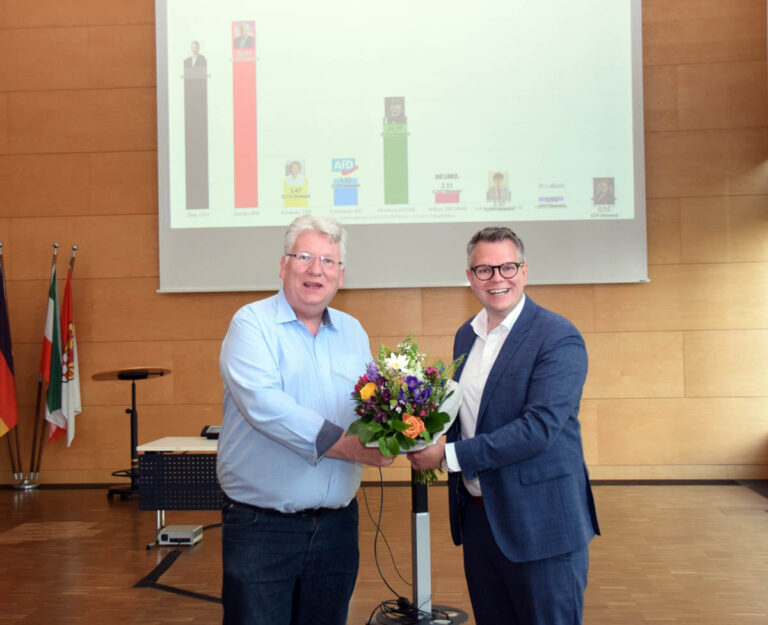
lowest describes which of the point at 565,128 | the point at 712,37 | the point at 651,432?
the point at 651,432

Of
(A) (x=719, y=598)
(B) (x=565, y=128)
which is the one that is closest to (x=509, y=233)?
(A) (x=719, y=598)

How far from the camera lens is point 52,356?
5.80m

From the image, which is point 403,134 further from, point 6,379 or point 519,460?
point 519,460

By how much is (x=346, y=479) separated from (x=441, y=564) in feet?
7.28

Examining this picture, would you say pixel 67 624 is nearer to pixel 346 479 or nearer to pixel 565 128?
pixel 346 479

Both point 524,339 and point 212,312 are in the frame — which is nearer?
point 524,339

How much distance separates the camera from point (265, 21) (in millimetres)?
5848

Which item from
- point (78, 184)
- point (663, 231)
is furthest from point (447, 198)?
point (78, 184)

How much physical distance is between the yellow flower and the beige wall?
13.7 feet

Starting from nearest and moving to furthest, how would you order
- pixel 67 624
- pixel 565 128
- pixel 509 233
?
pixel 509 233 → pixel 67 624 → pixel 565 128

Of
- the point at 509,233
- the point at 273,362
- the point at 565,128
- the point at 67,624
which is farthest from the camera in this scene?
the point at 565,128

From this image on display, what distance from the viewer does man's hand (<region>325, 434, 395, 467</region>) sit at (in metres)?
1.74

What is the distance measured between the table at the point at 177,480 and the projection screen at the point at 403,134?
2060mm

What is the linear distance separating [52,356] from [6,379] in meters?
0.42
